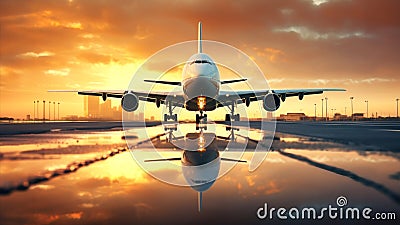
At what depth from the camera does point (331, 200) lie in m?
4.89

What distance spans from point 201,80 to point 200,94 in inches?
49.7

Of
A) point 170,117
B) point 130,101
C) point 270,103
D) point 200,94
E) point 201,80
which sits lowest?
point 170,117

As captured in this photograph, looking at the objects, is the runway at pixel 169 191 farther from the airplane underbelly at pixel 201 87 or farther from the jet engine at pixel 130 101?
the jet engine at pixel 130 101

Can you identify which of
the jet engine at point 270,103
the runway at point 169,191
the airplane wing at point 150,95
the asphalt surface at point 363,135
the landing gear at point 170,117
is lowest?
the runway at point 169,191

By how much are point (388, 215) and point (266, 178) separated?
2571 mm

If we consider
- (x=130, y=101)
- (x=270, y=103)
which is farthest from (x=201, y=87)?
(x=270, y=103)

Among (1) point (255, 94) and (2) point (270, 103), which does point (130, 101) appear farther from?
(2) point (270, 103)

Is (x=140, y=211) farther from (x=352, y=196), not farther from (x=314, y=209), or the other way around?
(x=352, y=196)

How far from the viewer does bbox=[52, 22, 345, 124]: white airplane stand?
2377 centimetres

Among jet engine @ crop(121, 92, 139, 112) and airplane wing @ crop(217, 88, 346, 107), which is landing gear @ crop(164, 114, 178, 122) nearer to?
airplane wing @ crop(217, 88, 346, 107)

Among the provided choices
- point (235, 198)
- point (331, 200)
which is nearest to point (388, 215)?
point (331, 200)

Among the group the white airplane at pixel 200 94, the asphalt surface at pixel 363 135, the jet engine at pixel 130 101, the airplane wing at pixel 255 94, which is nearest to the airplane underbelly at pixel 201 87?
the white airplane at pixel 200 94

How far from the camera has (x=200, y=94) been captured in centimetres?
2414

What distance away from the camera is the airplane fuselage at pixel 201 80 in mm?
23484
